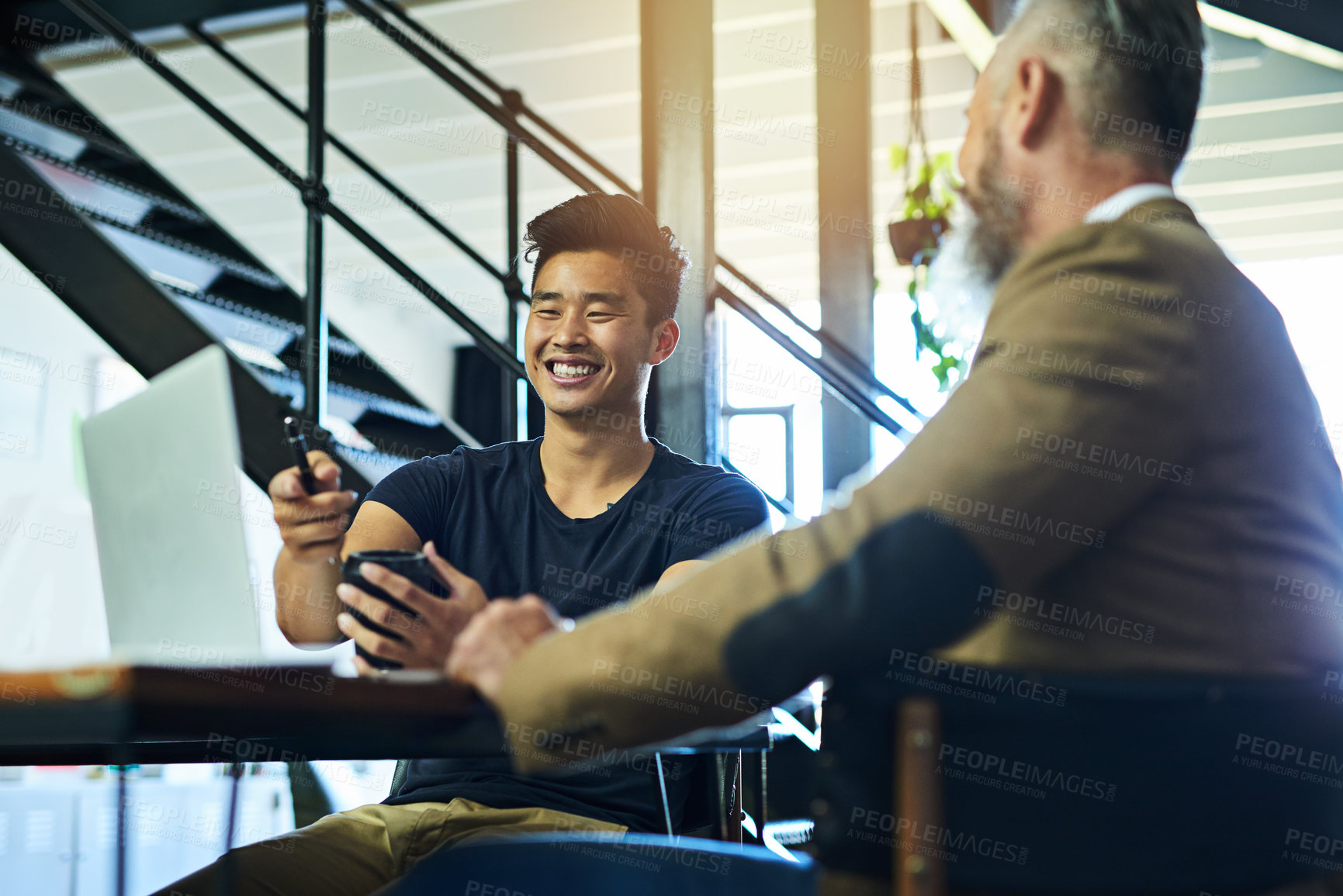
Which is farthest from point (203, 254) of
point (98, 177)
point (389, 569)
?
point (389, 569)

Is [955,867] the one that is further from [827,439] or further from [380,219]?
[380,219]

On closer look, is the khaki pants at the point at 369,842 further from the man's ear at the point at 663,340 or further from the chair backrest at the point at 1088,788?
the man's ear at the point at 663,340

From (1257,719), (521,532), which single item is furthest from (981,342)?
(521,532)

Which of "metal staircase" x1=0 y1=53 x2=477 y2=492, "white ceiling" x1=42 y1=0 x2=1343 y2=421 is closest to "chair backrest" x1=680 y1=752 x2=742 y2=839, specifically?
"metal staircase" x1=0 y1=53 x2=477 y2=492

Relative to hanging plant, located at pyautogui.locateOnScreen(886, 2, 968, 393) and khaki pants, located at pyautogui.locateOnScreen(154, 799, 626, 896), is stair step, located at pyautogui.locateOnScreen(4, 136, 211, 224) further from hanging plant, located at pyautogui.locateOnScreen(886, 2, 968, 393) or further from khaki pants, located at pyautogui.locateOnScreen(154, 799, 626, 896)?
hanging plant, located at pyautogui.locateOnScreen(886, 2, 968, 393)

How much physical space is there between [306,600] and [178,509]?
415 millimetres

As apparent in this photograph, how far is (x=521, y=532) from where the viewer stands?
1634mm

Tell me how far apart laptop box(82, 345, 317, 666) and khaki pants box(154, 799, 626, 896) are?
0.78 ft

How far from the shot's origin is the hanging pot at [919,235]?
3.50 meters

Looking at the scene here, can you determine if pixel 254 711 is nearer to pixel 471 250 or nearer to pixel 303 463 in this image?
pixel 303 463

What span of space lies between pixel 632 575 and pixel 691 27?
4.28 feet

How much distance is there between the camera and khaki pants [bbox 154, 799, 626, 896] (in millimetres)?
1217

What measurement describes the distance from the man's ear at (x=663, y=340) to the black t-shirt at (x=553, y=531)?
262mm

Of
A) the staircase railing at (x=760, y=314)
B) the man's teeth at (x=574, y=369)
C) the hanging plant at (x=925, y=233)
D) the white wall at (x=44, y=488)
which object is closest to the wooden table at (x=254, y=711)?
the man's teeth at (x=574, y=369)
